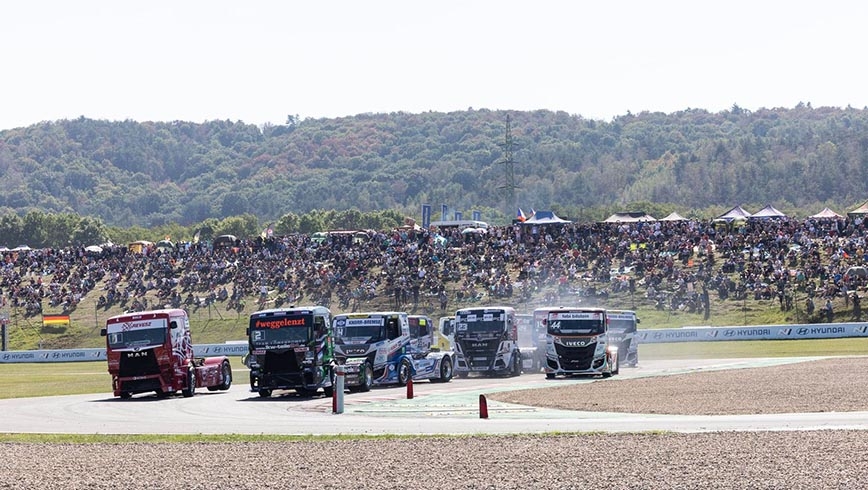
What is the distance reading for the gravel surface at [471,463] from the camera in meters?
18.5

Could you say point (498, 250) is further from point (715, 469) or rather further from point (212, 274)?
point (715, 469)

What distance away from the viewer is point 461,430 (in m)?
25.8

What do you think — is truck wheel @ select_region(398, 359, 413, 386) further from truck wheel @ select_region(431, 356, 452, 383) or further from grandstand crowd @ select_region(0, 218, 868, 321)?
grandstand crowd @ select_region(0, 218, 868, 321)

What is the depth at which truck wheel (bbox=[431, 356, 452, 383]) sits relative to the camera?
46.0 metres

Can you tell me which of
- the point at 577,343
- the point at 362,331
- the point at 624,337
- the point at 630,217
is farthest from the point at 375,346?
the point at 630,217

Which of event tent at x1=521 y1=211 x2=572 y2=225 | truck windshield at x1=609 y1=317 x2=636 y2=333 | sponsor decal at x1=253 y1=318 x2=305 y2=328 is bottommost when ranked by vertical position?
truck windshield at x1=609 y1=317 x2=636 y2=333

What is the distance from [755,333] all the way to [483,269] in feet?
63.8

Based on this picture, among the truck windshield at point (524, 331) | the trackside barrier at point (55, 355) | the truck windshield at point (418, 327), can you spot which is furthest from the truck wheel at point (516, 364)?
the trackside barrier at point (55, 355)

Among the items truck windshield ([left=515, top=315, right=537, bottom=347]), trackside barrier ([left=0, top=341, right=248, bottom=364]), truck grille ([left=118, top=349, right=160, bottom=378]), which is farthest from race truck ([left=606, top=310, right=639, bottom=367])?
trackside barrier ([left=0, top=341, right=248, bottom=364])

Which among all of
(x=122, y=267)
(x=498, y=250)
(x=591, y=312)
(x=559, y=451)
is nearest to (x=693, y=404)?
(x=559, y=451)

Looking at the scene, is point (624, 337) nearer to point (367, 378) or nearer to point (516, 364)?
point (516, 364)

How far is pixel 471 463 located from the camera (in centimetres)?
2053

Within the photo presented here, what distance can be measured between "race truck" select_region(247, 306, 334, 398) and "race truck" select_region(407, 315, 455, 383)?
5.20 metres

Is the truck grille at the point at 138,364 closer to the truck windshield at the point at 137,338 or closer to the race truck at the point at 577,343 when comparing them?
the truck windshield at the point at 137,338
